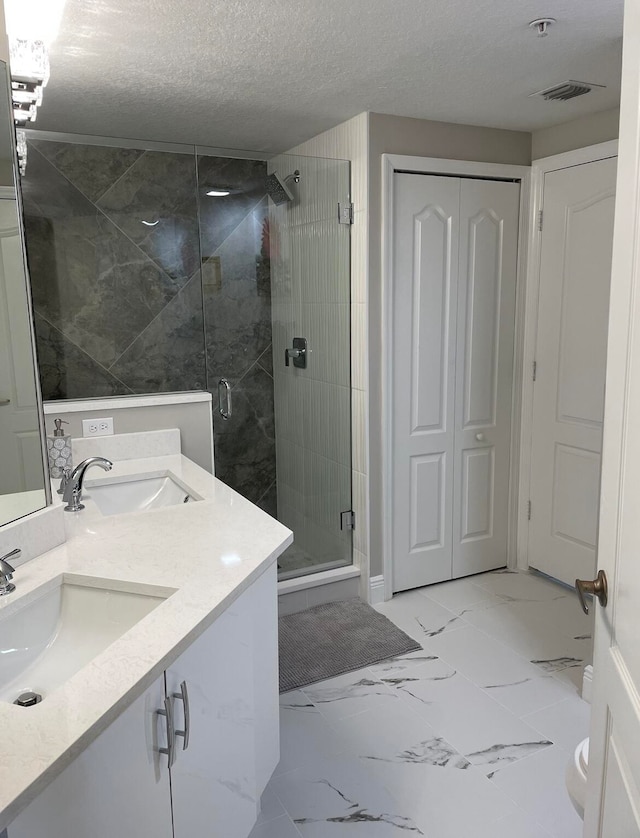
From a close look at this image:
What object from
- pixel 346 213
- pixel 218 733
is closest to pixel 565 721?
pixel 218 733

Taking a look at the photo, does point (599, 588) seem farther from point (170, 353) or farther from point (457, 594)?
point (170, 353)

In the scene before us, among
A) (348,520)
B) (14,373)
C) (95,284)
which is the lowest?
(348,520)

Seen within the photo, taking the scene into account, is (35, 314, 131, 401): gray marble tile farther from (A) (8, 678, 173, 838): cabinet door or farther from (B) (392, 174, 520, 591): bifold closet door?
(A) (8, 678, 173, 838): cabinet door

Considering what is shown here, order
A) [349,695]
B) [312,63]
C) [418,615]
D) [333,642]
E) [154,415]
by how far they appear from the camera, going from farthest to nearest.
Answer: [418,615], [333,642], [154,415], [349,695], [312,63]

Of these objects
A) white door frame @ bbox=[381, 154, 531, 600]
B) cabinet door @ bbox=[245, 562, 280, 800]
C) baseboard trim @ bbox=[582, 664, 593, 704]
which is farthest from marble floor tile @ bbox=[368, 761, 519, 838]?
white door frame @ bbox=[381, 154, 531, 600]

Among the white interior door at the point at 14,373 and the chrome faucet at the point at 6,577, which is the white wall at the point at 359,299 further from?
the chrome faucet at the point at 6,577

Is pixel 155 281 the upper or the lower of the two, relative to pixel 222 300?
upper

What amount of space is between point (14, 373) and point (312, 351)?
1.88 m

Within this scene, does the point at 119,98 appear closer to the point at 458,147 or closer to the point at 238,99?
the point at 238,99

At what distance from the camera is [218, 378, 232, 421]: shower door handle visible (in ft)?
10.7

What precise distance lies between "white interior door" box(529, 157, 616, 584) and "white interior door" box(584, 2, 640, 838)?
211 cm

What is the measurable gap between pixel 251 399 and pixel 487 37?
194 cm

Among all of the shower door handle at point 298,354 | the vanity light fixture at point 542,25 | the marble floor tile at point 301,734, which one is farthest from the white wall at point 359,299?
the vanity light fixture at point 542,25

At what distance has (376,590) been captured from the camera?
10.9 ft
